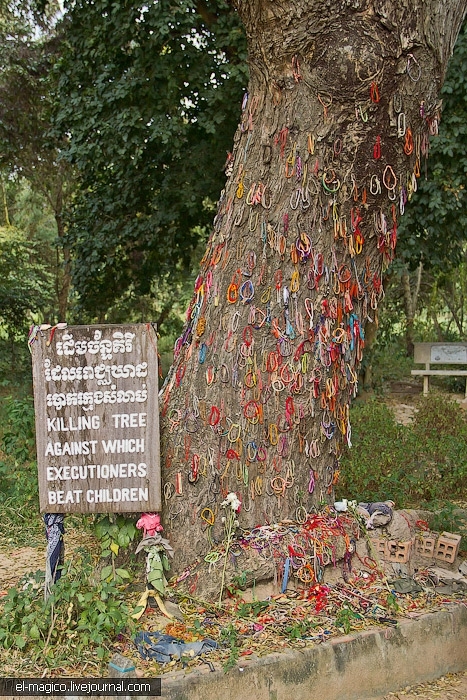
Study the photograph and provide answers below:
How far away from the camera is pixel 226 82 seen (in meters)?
9.64

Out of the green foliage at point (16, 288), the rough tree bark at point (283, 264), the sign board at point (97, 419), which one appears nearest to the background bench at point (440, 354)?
the green foliage at point (16, 288)

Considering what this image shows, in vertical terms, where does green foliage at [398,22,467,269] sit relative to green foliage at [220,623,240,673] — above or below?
above

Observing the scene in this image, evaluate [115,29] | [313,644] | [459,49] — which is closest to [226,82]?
[115,29]

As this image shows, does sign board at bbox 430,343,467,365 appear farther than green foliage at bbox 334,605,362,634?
Yes

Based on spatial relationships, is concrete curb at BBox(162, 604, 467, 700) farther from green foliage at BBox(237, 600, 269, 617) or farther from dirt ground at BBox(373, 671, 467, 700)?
green foliage at BBox(237, 600, 269, 617)

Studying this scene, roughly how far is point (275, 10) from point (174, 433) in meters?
2.36

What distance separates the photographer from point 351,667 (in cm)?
371

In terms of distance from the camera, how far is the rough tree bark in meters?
4.16

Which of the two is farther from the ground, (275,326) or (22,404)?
(275,326)

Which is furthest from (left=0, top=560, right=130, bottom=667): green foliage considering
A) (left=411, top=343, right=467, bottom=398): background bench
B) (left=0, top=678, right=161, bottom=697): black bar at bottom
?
(left=411, top=343, right=467, bottom=398): background bench

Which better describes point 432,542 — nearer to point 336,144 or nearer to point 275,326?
point 275,326

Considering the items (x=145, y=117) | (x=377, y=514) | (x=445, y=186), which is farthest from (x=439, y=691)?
(x=145, y=117)

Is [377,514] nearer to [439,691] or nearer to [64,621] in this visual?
[439,691]

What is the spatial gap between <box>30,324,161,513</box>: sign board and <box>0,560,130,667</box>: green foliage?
42 cm
